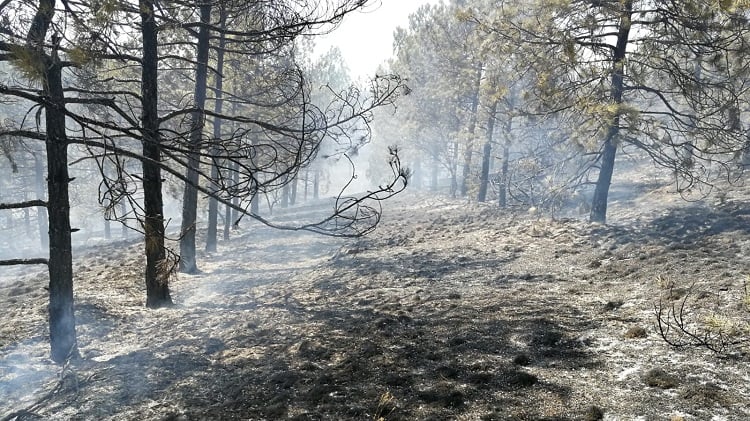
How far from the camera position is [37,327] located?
7734mm

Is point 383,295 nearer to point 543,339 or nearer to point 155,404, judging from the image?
point 543,339

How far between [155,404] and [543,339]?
4.49 metres

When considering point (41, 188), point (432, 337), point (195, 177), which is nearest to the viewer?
point (432, 337)

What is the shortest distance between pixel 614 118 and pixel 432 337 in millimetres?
7434

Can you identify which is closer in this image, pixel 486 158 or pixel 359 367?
pixel 359 367

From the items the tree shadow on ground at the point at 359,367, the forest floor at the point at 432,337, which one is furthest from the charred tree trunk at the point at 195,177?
the tree shadow on ground at the point at 359,367

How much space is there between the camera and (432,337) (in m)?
5.66

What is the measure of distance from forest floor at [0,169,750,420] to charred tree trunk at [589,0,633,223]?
0.95 m

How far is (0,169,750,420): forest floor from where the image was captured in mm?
3943

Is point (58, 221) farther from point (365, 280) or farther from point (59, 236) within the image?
point (365, 280)

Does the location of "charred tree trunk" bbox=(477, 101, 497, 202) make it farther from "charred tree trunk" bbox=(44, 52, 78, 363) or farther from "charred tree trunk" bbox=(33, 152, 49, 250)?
"charred tree trunk" bbox=(33, 152, 49, 250)

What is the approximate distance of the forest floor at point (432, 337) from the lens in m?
3.94

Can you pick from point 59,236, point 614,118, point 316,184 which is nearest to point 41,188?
point 316,184

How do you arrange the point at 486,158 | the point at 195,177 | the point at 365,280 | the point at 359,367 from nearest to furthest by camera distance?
1. the point at 359,367
2. the point at 365,280
3. the point at 195,177
4. the point at 486,158
